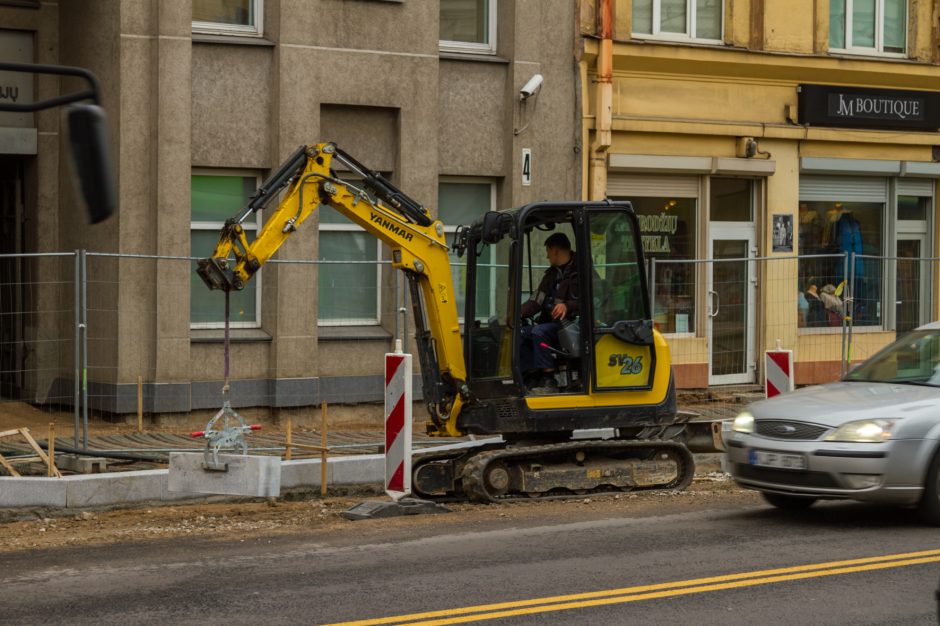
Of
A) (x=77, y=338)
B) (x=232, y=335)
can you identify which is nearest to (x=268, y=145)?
(x=232, y=335)

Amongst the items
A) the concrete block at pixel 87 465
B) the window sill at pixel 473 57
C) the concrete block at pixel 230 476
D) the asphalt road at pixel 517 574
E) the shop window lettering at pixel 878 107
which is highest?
the window sill at pixel 473 57

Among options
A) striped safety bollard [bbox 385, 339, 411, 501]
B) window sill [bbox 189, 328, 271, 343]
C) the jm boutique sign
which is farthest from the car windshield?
the jm boutique sign

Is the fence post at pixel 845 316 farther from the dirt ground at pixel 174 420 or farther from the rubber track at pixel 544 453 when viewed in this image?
the rubber track at pixel 544 453

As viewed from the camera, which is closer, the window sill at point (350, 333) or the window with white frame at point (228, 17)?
the window sill at point (350, 333)

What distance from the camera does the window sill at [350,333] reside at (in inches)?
663

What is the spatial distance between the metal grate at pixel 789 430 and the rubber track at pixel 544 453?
175 cm

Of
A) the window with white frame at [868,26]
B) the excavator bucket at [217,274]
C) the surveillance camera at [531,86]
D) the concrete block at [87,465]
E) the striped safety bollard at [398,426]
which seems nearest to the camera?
the excavator bucket at [217,274]

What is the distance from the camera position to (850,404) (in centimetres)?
1170

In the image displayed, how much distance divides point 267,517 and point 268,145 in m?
6.98

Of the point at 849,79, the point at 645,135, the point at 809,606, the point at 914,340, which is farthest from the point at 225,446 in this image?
the point at 849,79

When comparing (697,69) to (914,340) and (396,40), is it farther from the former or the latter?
(914,340)

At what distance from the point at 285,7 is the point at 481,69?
2982mm

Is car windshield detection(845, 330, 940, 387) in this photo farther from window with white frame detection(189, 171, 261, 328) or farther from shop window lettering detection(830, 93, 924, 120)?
shop window lettering detection(830, 93, 924, 120)

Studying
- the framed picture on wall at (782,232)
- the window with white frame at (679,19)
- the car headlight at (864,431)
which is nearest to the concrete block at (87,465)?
the car headlight at (864,431)
